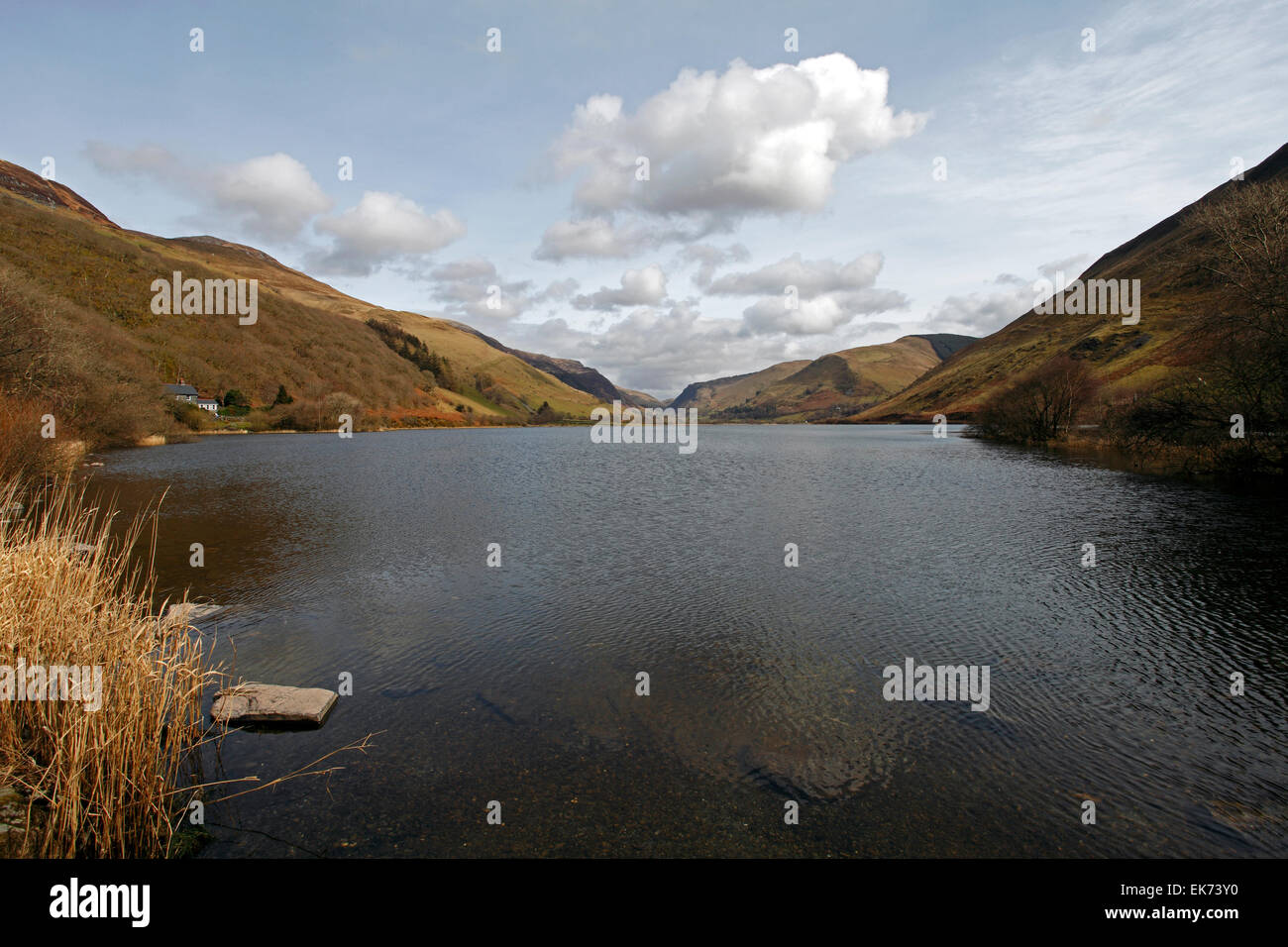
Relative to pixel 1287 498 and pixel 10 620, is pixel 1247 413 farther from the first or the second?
pixel 10 620

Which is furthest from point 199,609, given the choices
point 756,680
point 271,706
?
point 756,680

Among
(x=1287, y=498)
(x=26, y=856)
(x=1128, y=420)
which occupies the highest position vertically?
(x=1128, y=420)

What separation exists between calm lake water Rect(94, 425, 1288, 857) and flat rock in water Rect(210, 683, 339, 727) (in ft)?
1.34

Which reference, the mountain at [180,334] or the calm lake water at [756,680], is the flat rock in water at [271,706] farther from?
the mountain at [180,334]

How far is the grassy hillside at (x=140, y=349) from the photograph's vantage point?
124ft

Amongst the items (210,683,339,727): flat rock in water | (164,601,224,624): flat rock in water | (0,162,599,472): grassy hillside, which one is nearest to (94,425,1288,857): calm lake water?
(210,683,339,727): flat rock in water

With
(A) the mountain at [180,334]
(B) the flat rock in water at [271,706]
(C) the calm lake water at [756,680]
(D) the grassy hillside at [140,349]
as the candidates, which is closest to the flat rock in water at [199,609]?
(C) the calm lake water at [756,680]

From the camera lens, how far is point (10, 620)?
6.78m

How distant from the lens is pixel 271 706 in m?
9.28

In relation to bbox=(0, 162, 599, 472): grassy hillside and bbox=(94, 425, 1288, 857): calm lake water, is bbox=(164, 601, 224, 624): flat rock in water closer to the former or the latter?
bbox=(94, 425, 1288, 857): calm lake water

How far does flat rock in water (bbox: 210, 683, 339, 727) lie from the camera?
29.7 feet

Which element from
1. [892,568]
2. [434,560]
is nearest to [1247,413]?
[892,568]
